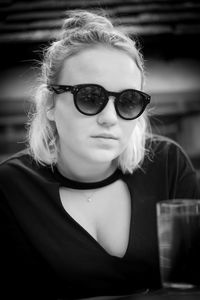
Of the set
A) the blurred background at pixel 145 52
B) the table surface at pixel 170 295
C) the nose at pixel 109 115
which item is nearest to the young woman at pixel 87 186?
the nose at pixel 109 115

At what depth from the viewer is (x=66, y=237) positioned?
1.50 meters

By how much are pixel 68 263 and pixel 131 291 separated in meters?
0.23

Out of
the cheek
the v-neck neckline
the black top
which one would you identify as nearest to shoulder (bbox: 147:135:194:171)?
the black top

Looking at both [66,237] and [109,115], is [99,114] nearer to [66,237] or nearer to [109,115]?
[109,115]

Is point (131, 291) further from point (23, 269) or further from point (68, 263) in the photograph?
point (23, 269)

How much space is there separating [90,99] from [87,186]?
0.35m

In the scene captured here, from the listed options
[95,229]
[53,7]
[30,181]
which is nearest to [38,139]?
[30,181]

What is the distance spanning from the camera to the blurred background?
4008 millimetres

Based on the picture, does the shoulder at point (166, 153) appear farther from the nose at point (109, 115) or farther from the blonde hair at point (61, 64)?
the nose at point (109, 115)

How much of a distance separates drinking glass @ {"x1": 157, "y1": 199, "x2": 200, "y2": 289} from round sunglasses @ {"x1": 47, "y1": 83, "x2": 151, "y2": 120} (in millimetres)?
495

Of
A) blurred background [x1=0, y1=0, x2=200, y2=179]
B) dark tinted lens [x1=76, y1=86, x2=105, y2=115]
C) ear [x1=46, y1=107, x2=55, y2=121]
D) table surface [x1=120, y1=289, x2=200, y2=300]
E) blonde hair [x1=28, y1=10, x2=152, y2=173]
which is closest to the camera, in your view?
table surface [x1=120, y1=289, x2=200, y2=300]

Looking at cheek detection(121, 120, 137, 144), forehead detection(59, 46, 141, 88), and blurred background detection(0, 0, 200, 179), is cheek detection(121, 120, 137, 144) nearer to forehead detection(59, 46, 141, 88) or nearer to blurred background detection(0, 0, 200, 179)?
forehead detection(59, 46, 141, 88)

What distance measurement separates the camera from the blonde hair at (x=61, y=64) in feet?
5.16

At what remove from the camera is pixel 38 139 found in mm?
1802
